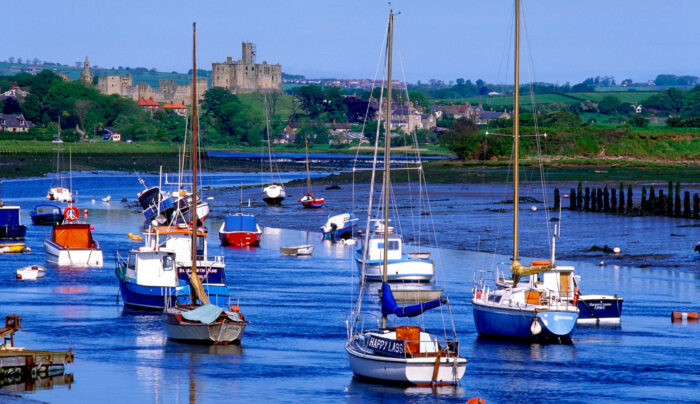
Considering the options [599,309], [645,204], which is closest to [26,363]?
[599,309]

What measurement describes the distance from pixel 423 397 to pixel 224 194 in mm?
78114

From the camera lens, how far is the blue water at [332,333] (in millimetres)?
29156

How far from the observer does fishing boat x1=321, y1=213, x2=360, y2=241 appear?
2665 inches

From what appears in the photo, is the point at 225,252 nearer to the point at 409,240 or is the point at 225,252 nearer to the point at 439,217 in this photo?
the point at 409,240

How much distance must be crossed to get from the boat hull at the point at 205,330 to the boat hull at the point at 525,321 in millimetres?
7427

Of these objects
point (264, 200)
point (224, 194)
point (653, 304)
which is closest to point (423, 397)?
point (653, 304)

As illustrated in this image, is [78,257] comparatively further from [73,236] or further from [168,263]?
[168,263]

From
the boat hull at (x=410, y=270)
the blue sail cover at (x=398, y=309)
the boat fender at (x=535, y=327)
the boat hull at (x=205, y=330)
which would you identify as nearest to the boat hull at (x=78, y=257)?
the boat hull at (x=410, y=270)

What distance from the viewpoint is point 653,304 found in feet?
138

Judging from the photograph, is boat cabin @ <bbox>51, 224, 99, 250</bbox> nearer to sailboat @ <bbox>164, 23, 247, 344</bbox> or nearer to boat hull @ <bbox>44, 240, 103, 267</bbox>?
boat hull @ <bbox>44, 240, 103, 267</bbox>

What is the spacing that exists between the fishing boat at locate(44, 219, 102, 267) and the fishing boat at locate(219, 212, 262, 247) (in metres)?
9.57

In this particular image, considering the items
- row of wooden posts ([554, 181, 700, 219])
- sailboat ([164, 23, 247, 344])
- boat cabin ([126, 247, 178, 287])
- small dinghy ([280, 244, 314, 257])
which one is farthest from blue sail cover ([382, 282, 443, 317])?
row of wooden posts ([554, 181, 700, 219])

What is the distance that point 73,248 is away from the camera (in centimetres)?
5575

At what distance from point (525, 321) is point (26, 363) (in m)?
14.3
